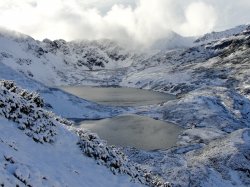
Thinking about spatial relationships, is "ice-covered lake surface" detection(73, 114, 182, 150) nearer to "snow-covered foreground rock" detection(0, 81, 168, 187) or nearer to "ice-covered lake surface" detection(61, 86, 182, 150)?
"ice-covered lake surface" detection(61, 86, 182, 150)

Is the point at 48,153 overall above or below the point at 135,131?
below

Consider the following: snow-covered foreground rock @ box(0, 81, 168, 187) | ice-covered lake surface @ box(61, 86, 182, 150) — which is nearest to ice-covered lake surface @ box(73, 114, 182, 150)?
ice-covered lake surface @ box(61, 86, 182, 150)

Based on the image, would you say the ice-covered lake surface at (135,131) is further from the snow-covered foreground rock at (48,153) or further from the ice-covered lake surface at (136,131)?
the snow-covered foreground rock at (48,153)

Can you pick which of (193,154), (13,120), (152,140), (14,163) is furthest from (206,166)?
(152,140)

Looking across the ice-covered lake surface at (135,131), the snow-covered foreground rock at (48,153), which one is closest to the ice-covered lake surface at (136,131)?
→ the ice-covered lake surface at (135,131)

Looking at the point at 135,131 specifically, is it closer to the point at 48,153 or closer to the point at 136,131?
the point at 136,131

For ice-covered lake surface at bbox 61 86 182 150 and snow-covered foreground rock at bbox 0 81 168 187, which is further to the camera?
A: ice-covered lake surface at bbox 61 86 182 150

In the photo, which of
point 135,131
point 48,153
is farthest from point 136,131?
point 48,153

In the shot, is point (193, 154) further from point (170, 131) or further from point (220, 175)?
point (170, 131)
